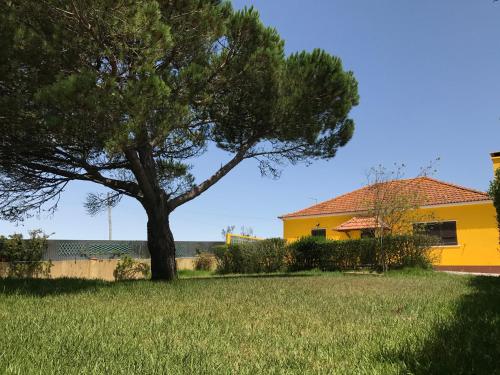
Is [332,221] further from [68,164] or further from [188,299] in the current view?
[188,299]

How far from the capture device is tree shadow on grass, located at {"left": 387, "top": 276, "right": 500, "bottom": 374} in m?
3.02

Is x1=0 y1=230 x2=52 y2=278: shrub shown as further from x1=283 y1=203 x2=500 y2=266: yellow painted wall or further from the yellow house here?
x1=283 y1=203 x2=500 y2=266: yellow painted wall

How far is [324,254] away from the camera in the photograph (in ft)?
62.8

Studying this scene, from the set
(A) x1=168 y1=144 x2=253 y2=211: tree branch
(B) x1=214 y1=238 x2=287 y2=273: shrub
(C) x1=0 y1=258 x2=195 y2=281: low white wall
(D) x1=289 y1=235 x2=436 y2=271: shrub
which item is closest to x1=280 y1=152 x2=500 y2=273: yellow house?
(D) x1=289 y1=235 x2=436 y2=271: shrub

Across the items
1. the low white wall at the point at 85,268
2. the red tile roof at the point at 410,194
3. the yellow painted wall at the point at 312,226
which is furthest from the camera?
the yellow painted wall at the point at 312,226

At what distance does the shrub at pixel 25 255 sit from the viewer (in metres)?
14.9

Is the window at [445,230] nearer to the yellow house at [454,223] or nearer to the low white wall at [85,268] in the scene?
the yellow house at [454,223]

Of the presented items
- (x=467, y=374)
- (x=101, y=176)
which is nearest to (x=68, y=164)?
(x=101, y=176)

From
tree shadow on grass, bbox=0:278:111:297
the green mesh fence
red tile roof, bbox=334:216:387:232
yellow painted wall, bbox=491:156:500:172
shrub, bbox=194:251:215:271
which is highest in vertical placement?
yellow painted wall, bbox=491:156:500:172

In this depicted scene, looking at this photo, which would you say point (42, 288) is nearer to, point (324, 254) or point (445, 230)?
point (324, 254)

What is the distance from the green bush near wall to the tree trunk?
24.8 feet

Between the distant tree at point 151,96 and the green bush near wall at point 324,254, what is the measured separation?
17.2ft

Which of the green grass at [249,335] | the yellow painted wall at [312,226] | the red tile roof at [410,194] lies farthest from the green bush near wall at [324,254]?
the green grass at [249,335]

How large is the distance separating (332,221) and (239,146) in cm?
1240
